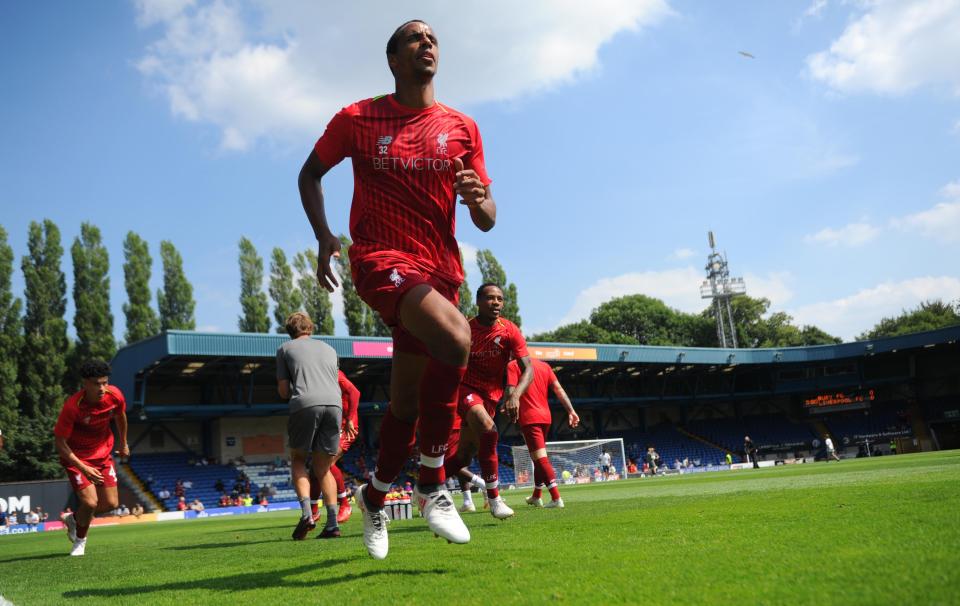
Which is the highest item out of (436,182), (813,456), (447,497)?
(436,182)

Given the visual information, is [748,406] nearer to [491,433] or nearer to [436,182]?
[491,433]

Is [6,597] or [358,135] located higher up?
[358,135]

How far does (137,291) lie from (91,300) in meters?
2.75

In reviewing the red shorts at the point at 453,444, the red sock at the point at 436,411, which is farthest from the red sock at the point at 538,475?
the red sock at the point at 436,411

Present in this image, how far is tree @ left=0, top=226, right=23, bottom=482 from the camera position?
39.8m

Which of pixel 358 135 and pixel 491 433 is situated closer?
pixel 358 135

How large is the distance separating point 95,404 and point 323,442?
2614 millimetres

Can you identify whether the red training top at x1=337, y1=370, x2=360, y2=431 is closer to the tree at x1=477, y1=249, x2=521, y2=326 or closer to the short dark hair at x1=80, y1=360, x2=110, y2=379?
the short dark hair at x1=80, y1=360, x2=110, y2=379

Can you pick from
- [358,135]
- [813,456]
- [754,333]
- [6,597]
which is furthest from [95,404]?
[754,333]

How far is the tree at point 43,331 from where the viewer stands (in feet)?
136

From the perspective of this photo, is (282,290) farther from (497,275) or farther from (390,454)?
(390,454)

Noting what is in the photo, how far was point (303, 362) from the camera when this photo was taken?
6734 mm

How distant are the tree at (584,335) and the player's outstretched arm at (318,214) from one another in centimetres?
7347

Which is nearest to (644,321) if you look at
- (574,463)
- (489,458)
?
(574,463)
